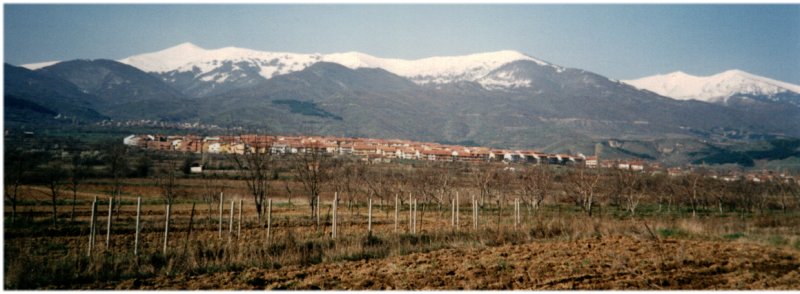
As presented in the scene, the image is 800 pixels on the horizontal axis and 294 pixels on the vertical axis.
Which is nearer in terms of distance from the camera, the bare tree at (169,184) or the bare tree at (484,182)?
the bare tree at (169,184)

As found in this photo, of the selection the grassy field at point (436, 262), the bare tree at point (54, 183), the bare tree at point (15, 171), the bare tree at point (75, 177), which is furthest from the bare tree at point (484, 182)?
the bare tree at point (15, 171)

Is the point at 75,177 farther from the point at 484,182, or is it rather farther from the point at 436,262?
the point at 484,182

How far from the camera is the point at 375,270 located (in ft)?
36.4

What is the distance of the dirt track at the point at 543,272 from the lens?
9.66m

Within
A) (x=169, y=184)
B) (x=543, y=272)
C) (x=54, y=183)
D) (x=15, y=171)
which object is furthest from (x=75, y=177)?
(x=543, y=272)

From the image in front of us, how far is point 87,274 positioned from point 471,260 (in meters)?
7.69

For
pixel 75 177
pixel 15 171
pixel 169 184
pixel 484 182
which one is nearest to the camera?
pixel 169 184

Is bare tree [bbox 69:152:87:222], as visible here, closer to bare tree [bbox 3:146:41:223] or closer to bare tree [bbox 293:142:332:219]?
bare tree [bbox 3:146:41:223]

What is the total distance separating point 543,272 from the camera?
10766 millimetres

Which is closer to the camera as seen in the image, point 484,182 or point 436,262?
point 436,262

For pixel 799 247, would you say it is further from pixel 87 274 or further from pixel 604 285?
pixel 87 274

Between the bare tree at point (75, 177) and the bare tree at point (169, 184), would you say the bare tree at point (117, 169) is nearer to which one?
the bare tree at point (75, 177)

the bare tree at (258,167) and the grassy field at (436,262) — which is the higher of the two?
the bare tree at (258,167)

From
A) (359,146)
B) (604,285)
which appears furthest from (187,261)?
(359,146)
